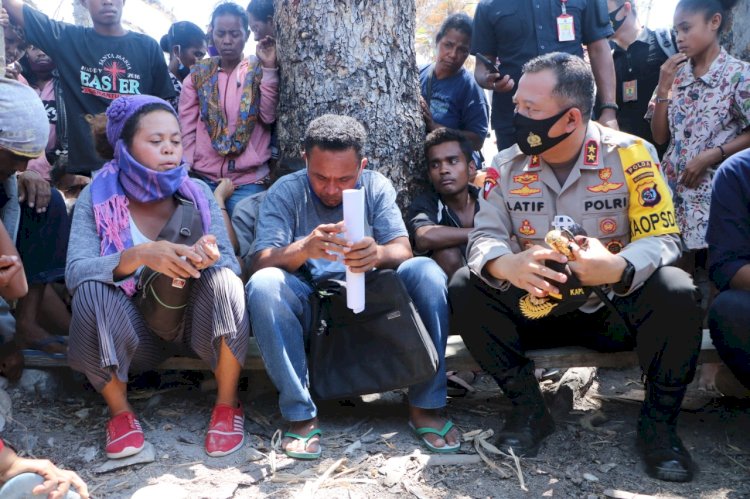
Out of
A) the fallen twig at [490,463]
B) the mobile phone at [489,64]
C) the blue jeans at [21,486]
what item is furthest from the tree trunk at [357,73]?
the blue jeans at [21,486]

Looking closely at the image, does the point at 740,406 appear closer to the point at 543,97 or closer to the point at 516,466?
the point at 516,466

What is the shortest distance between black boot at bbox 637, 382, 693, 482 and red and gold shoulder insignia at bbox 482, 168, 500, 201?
1.18m

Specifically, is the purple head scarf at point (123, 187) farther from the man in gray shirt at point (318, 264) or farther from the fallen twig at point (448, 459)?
the fallen twig at point (448, 459)

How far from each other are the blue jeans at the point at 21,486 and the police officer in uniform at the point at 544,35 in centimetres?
358

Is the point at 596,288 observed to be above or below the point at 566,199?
below

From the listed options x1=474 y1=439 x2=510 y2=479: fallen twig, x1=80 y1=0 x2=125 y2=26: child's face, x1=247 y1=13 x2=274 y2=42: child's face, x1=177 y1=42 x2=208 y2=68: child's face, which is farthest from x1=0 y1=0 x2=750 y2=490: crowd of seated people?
x1=177 y1=42 x2=208 y2=68: child's face

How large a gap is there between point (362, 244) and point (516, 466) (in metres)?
1.21

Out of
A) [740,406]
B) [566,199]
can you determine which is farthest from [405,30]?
[740,406]

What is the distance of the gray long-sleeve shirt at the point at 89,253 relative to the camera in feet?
10.4

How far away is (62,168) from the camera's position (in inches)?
191

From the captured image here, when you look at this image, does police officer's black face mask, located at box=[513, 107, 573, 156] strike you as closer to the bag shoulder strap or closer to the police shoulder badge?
the police shoulder badge

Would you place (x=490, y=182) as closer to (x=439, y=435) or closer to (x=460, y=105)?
(x=439, y=435)

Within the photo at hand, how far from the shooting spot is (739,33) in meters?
4.94

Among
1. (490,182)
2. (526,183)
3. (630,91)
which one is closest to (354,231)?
(490,182)
